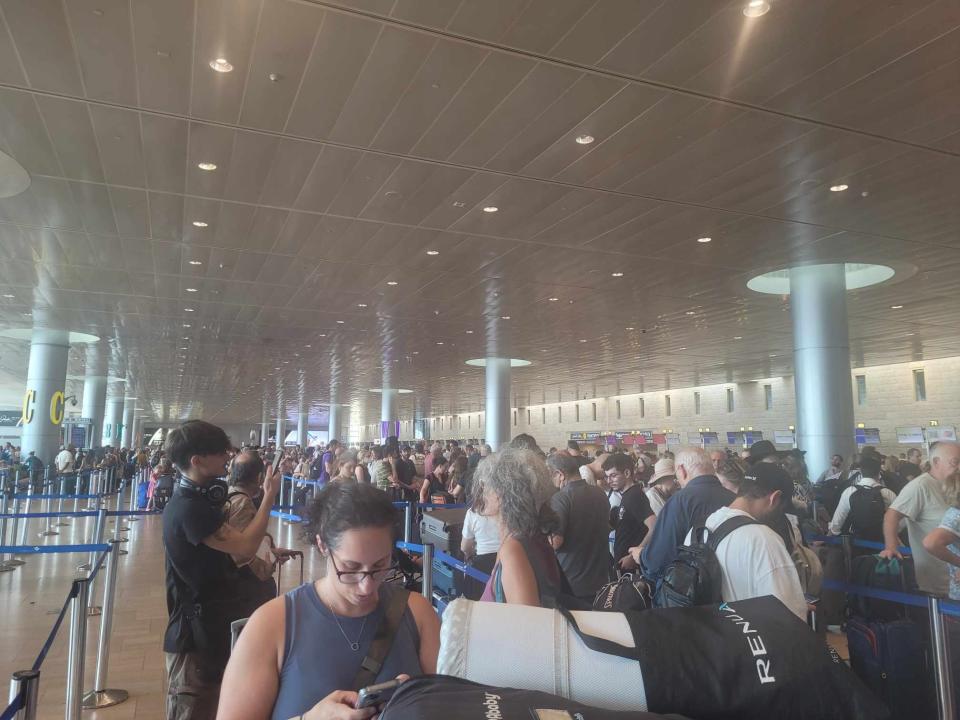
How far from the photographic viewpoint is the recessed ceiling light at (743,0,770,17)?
5.17 m

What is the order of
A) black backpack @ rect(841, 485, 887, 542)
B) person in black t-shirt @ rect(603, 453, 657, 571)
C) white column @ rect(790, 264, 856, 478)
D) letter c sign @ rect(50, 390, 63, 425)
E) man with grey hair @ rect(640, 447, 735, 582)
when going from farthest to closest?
letter c sign @ rect(50, 390, 63, 425), white column @ rect(790, 264, 856, 478), black backpack @ rect(841, 485, 887, 542), person in black t-shirt @ rect(603, 453, 657, 571), man with grey hair @ rect(640, 447, 735, 582)

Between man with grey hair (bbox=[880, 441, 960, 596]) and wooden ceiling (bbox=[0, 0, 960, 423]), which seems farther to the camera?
wooden ceiling (bbox=[0, 0, 960, 423])

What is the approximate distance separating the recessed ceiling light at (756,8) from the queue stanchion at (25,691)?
6.01 m

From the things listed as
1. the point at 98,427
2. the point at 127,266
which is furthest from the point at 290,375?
the point at 127,266

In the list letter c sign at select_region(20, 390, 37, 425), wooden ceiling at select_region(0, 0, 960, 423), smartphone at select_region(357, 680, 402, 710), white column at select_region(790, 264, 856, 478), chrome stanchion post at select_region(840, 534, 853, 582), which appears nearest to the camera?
smartphone at select_region(357, 680, 402, 710)

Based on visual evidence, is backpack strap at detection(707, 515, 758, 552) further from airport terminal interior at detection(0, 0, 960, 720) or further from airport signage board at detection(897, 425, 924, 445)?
airport signage board at detection(897, 425, 924, 445)

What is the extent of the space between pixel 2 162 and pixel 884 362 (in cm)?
3276

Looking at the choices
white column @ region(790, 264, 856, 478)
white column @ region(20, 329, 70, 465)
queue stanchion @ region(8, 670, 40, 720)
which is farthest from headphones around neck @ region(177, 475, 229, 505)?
white column @ region(20, 329, 70, 465)

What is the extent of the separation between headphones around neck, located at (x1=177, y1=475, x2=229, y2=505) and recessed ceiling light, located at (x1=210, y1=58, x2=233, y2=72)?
452 cm

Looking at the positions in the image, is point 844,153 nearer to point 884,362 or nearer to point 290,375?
point 884,362

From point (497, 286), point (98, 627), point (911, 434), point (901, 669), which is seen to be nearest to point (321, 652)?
point (901, 669)

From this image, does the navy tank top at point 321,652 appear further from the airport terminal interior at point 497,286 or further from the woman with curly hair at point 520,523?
the woman with curly hair at point 520,523

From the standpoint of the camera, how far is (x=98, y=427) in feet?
124

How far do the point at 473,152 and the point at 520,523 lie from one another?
Result: 6.14 m
